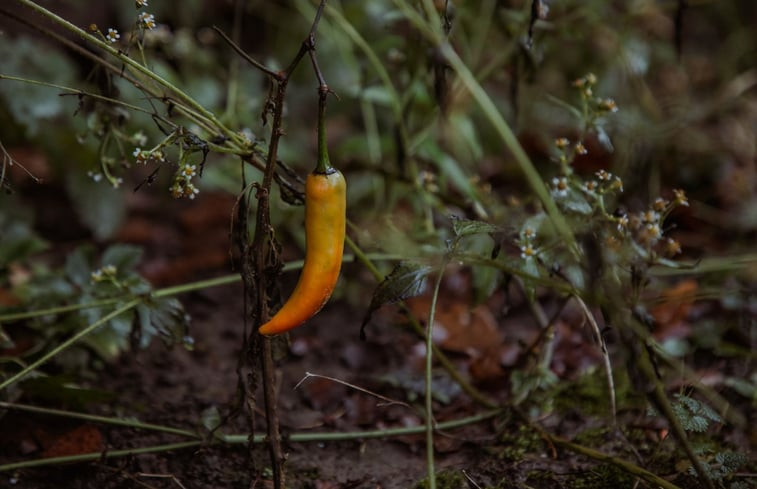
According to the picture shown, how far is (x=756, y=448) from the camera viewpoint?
4.89 ft

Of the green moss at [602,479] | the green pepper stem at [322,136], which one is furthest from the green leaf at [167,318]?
the green moss at [602,479]

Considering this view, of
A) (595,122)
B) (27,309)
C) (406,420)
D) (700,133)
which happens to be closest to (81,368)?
(27,309)

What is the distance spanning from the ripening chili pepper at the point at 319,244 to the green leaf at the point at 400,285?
0.28 ft

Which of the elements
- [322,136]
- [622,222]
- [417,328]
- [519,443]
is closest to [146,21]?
[322,136]

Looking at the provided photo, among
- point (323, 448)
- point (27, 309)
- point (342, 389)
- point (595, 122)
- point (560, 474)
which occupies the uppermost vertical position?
point (595, 122)

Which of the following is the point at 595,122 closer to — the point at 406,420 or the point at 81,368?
the point at 406,420

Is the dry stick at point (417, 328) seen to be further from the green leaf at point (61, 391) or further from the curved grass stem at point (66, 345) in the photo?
the green leaf at point (61, 391)

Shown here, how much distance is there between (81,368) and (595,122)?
1.28 meters

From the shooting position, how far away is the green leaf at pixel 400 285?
1272 millimetres

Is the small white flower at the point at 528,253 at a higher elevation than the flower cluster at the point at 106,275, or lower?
lower

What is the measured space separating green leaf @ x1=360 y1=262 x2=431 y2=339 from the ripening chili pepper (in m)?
0.08

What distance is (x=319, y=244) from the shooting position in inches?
47.8

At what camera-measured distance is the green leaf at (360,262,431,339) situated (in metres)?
→ 1.27

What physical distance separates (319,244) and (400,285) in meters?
0.16
